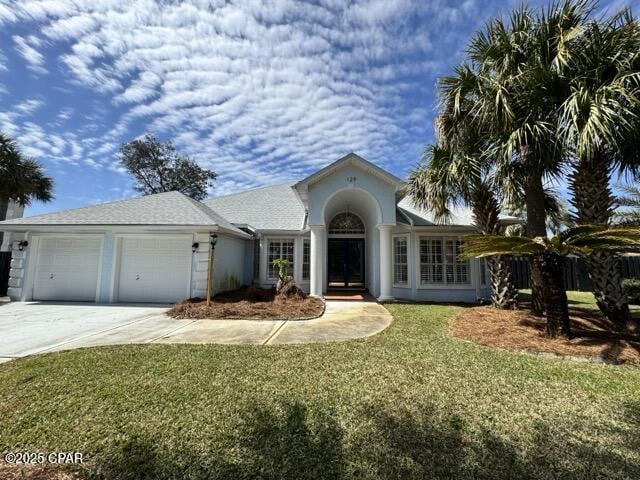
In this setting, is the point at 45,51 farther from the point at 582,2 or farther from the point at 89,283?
the point at 582,2

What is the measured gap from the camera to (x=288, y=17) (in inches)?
344

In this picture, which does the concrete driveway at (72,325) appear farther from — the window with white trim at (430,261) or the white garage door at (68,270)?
the window with white trim at (430,261)

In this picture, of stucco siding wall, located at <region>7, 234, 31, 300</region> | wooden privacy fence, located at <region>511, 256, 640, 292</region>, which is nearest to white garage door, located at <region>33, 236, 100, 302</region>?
stucco siding wall, located at <region>7, 234, 31, 300</region>

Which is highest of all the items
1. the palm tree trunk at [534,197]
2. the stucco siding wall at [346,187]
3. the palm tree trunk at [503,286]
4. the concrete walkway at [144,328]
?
the stucco siding wall at [346,187]

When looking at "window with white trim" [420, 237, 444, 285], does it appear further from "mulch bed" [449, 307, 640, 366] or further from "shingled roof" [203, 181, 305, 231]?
"shingled roof" [203, 181, 305, 231]

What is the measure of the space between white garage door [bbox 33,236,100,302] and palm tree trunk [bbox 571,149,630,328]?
692 inches

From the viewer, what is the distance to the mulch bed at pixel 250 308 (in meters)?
9.39

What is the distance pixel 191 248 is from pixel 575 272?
22126mm

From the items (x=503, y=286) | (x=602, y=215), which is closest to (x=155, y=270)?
(x=503, y=286)

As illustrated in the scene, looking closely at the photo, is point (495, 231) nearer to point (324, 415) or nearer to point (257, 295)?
point (324, 415)

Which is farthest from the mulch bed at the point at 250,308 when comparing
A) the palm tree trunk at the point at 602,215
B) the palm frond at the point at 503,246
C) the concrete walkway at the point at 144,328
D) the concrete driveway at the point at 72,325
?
the palm tree trunk at the point at 602,215

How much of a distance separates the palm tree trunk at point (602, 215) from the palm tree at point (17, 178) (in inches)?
1047

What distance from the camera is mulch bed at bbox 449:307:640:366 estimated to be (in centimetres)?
589

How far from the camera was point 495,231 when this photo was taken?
10.1 metres
